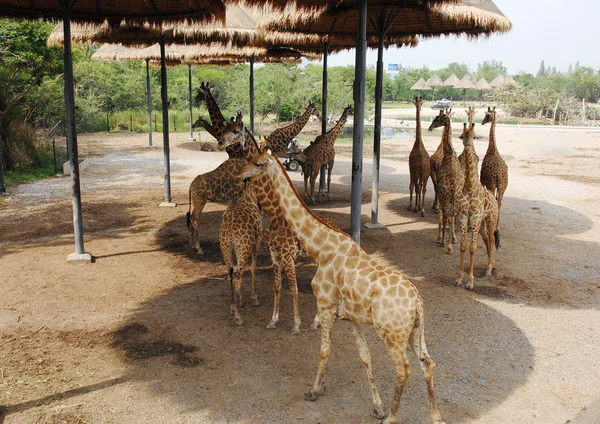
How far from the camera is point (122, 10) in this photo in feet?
31.2

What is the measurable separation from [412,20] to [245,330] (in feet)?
23.4

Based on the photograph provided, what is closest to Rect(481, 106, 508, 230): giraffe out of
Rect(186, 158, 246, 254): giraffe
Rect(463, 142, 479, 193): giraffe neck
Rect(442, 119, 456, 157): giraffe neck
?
Rect(442, 119, 456, 157): giraffe neck

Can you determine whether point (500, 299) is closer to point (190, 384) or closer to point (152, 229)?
point (190, 384)

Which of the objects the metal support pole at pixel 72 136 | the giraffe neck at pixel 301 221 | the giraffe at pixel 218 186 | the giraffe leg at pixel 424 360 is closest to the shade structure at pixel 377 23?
the giraffe at pixel 218 186

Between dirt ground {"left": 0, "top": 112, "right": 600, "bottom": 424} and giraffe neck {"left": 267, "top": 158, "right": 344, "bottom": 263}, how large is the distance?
135 centimetres

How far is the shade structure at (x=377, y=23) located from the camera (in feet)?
23.1

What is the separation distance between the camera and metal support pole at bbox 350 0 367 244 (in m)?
6.83

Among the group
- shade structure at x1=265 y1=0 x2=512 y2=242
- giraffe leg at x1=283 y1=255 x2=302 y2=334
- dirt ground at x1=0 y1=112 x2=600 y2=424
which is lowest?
dirt ground at x1=0 y1=112 x2=600 y2=424

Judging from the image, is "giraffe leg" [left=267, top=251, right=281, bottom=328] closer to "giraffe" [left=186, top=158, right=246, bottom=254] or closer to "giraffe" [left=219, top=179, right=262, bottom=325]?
"giraffe" [left=219, top=179, right=262, bottom=325]

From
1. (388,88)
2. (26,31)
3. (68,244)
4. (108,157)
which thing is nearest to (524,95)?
(388,88)

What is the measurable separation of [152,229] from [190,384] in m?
5.69

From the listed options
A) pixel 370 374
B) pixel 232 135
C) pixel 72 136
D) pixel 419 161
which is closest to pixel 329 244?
pixel 370 374

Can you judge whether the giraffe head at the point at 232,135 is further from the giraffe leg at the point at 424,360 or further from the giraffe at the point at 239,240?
the giraffe leg at the point at 424,360

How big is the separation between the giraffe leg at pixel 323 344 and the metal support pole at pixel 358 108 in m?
2.62
